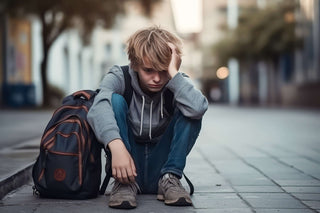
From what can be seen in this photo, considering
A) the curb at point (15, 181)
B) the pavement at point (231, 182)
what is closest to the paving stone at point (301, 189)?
the pavement at point (231, 182)

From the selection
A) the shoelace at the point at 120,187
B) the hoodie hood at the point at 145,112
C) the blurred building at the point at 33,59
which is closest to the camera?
the shoelace at the point at 120,187

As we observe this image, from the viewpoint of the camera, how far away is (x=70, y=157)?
358 cm

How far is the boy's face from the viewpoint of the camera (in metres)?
3.60

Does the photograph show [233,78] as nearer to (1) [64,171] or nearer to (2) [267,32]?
(2) [267,32]

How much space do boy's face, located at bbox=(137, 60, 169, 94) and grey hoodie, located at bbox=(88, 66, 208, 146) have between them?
7 cm

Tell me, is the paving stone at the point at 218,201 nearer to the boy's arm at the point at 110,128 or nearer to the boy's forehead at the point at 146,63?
the boy's arm at the point at 110,128

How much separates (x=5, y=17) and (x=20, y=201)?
20192 millimetres

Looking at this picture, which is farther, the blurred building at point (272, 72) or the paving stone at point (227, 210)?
the blurred building at point (272, 72)

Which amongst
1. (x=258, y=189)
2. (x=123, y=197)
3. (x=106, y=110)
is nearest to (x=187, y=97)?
(x=106, y=110)

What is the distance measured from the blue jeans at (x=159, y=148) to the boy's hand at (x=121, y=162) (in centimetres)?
21

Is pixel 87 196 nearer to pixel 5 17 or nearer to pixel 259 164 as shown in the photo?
pixel 259 164

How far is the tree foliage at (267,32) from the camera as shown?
104 feet

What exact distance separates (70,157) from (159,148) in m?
0.66

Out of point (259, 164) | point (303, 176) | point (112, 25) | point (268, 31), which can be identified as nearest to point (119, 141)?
point (303, 176)
